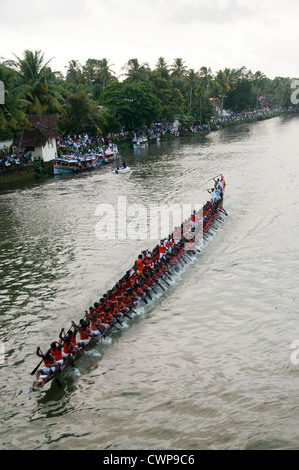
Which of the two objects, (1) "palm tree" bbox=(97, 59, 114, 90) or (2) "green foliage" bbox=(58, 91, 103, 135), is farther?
(1) "palm tree" bbox=(97, 59, 114, 90)

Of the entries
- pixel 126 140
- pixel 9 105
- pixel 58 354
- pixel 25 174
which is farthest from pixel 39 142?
pixel 58 354

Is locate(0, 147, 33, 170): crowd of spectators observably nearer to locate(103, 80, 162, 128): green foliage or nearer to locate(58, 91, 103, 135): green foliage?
locate(58, 91, 103, 135): green foliage

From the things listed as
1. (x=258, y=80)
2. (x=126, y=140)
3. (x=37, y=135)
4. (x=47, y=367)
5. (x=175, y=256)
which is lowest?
(x=47, y=367)

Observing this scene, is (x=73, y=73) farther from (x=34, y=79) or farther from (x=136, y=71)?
(x=34, y=79)

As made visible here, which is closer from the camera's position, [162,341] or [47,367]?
[47,367]

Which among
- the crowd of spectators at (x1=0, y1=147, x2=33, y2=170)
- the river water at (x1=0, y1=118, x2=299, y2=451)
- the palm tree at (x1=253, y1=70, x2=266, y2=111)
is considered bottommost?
Answer: the river water at (x1=0, y1=118, x2=299, y2=451)

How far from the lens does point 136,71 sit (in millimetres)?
71562

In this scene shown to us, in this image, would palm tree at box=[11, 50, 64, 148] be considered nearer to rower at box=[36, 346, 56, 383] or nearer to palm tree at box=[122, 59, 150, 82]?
palm tree at box=[122, 59, 150, 82]

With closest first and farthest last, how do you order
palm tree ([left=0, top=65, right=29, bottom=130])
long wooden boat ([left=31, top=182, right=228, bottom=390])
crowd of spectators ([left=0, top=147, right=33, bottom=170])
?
long wooden boat ([left=31, top=182, right=228, bottom=390]), palm tree ([left=0, top=65, right=29, bottom=130]), crowd of spectators ([left=0, top=147, right=33, bottom=170])

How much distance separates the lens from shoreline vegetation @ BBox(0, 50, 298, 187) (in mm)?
44562

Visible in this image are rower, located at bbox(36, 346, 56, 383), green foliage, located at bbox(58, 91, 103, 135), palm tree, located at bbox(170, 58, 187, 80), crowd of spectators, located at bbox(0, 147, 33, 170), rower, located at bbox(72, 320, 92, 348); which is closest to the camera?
rower, located at bbox(36, 346, 56, 383)

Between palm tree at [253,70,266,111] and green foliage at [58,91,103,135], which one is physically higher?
palm tree at [253,70,266,111]

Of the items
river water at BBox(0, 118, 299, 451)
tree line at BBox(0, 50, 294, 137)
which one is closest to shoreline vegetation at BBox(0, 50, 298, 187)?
tree line at BBox(0, 50, 294, 137)

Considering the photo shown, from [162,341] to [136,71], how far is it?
210 ft
